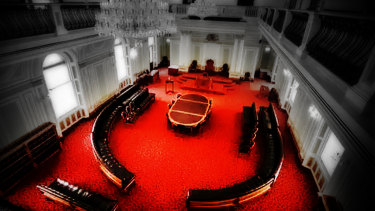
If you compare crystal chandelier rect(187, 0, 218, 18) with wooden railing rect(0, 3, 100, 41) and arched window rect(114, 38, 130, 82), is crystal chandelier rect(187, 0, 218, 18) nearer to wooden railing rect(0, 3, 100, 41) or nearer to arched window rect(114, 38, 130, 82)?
arched window rect(114, 38, 130, 82)

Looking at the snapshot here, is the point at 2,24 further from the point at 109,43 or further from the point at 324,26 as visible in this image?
the point at 324,26

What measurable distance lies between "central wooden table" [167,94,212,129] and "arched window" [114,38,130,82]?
13.4 ft

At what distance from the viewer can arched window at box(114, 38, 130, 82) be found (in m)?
10.8

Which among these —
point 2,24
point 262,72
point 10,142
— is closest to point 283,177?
point 10,142

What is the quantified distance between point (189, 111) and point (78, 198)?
5.26 meters

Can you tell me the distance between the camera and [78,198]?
486 centimetres

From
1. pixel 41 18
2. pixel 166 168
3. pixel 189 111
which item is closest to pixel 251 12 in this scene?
pixel 189 111

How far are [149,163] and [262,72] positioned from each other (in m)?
11.3

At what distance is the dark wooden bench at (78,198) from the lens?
4.61 metres

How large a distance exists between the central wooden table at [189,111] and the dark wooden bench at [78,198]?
3.89 metres

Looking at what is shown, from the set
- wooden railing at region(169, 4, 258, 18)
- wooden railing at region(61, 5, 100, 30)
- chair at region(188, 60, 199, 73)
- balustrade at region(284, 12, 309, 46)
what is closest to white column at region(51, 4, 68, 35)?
wooden railing at region(61, 5, 100, 30)

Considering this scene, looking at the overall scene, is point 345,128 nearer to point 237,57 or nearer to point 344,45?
point 344,45

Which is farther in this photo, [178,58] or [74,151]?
[178,58]

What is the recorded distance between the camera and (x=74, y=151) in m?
6.95
